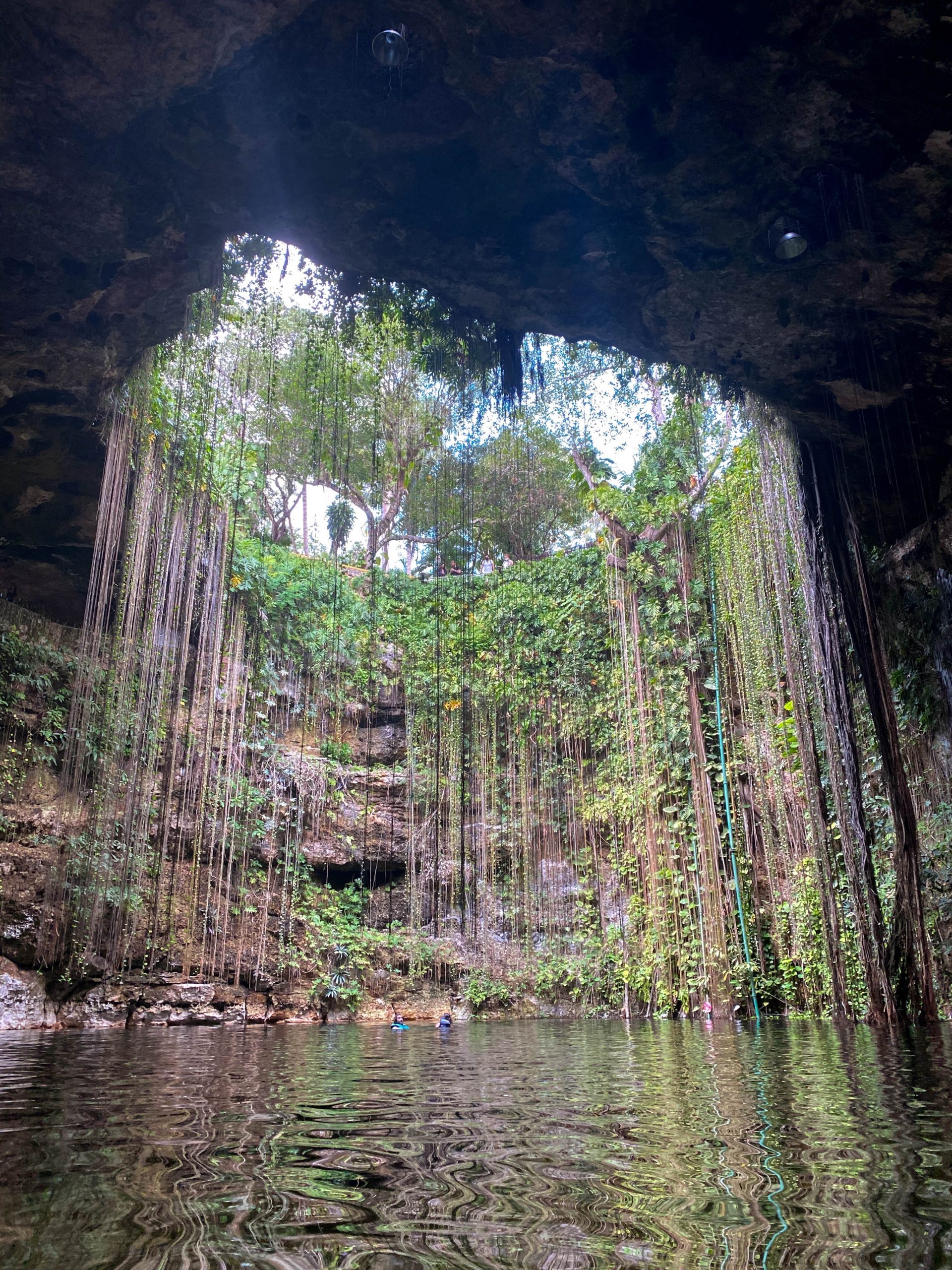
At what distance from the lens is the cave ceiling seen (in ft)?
12.5

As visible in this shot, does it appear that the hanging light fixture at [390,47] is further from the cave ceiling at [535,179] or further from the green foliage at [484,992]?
the green foliage at [484,992]

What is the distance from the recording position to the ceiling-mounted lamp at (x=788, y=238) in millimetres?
4391

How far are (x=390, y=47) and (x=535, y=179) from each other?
1053 mm

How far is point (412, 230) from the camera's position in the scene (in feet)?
16.4

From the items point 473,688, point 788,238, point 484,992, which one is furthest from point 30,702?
point 788,238

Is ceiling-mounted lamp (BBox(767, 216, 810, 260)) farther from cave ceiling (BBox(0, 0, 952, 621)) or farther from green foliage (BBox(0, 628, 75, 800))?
green foliage (BBox(0, 628, 75, 800))

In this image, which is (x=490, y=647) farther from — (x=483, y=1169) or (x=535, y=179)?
(x=483, y=1169)

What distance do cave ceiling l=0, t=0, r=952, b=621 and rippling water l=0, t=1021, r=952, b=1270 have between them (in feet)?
13.0

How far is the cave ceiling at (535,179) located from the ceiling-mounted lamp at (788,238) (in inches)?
2.1

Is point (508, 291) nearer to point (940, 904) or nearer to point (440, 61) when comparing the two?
point (440, 61)

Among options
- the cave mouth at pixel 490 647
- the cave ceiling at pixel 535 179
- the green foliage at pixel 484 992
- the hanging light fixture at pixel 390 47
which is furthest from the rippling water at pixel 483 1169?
the green foliage at pixel 484 992

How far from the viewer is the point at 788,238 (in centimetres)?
438

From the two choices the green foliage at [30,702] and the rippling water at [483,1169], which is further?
the green foliage at [30,702]

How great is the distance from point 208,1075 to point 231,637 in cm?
727
